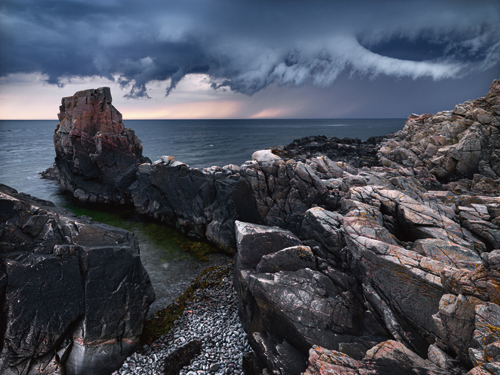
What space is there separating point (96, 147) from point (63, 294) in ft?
131

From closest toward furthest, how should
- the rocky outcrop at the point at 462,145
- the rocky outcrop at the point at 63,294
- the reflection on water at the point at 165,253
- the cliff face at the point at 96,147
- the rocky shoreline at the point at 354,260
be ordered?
the rocky shoreline at the point at 354,260, the rocky outcrop at the point at 63,294, the reflection on water at the point at 165,253, the rocky outcrop at the point at 462,145, the cliff face at the point at 96,147

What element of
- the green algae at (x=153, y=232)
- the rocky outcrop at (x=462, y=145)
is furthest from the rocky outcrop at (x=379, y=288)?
the rocky outcrop at (x=462, y=145)

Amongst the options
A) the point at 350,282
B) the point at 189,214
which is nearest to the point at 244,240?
the point at 350,282

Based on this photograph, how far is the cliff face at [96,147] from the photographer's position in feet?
148

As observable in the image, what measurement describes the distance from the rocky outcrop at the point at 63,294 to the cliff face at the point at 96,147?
34426 mm

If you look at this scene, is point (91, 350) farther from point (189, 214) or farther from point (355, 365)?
point (189, 214)

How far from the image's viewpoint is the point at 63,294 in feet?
43.8

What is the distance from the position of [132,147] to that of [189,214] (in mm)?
23358

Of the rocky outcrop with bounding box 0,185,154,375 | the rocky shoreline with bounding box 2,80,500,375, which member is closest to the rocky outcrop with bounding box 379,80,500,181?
the rocky shoreline with bounding box 2,80,500,375

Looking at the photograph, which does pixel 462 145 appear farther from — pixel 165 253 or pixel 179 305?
pixel 165 253

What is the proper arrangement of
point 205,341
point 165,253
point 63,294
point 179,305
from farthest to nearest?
point 165,253 < point 179,305 < point 205,341 < point 63,294

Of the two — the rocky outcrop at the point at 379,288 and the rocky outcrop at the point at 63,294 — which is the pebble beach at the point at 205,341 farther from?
the rocky outcrop at the point at 379,288

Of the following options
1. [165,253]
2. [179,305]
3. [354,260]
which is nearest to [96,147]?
[165,253]

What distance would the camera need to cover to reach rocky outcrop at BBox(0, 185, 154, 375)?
40.9 ft
